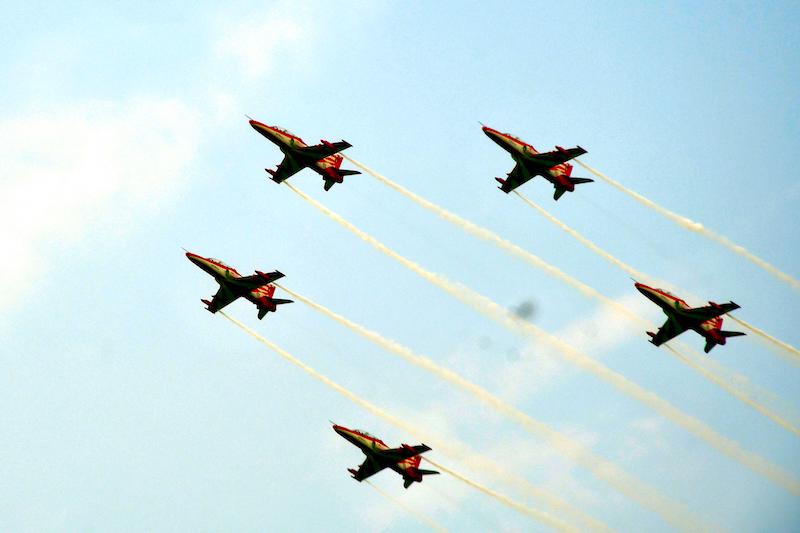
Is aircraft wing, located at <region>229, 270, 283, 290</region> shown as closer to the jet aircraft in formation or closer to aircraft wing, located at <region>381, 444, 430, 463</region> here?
the jet aircraft in formation

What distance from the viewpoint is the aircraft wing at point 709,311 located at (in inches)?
3651

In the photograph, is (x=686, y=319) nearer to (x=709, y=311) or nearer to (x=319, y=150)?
(x=709, y=311)

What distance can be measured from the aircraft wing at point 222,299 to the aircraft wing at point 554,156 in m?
30.9

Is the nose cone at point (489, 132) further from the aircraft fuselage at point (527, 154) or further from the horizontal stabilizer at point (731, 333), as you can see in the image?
the horizontal stabilizer at point (731, 333)

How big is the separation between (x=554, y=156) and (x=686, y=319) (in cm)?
→ 1938

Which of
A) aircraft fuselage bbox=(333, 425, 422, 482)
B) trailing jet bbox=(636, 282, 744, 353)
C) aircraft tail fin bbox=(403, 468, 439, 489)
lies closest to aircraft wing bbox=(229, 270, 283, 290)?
aircraft fuselage bbox=(333, 425, 422, 482)

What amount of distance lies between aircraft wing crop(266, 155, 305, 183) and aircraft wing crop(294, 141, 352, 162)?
185 centimetres

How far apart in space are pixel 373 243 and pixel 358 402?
15.5 m

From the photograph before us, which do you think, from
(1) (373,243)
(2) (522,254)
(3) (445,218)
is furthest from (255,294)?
(2) (522,254)

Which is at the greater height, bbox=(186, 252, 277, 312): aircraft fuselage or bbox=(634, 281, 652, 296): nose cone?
bbox=(634, 281, 652, 296): nose cone

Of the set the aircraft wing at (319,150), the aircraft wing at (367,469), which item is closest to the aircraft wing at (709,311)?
the aircraft wing at (367,469)

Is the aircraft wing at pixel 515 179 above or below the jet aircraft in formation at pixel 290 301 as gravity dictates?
above

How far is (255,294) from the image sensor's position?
314ft

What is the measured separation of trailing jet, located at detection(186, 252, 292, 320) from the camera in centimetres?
9500
